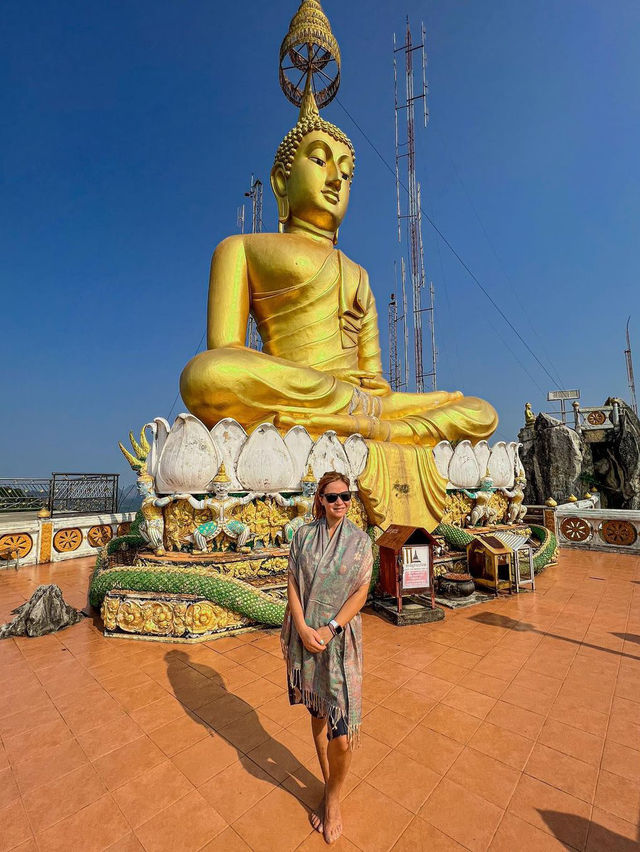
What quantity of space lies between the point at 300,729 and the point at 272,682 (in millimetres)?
699

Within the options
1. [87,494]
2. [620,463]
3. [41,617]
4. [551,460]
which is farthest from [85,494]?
[620,463]

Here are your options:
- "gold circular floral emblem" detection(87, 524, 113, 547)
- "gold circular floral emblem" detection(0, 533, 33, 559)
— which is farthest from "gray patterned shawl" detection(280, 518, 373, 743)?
"gold circular floral emblem" detection(87, 524, 113, 547)

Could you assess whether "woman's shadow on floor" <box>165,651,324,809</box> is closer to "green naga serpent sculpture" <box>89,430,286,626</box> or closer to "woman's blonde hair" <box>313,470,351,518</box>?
"green naga serpent sculpture" <box>89,430,286,626</box>

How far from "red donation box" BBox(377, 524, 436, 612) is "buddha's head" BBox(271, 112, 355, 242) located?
656cm

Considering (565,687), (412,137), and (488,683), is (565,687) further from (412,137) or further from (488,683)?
(412,137)

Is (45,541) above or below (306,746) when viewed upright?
above

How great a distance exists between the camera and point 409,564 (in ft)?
15.6

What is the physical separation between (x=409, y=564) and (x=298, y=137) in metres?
8.13

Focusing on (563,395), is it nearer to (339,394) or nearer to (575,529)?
(575,529)

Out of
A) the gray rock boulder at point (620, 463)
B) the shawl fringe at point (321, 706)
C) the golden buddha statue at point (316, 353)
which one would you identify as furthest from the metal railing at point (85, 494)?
the gray rock boulder at point (620, 463)

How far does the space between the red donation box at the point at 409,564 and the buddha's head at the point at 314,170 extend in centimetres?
656

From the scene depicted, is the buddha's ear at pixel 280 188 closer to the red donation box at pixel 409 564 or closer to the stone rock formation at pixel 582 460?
the red donation box at pixel 409 564

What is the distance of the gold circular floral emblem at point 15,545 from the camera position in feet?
24.6

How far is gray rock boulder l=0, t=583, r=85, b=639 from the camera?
14.2ft
